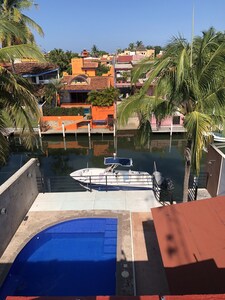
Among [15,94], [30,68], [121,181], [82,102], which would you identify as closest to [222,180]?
[121,181]

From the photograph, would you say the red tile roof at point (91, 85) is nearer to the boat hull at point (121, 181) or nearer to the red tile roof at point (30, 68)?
the red tile roof at point (30, 68)

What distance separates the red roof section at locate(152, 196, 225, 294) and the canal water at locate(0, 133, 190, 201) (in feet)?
36.2

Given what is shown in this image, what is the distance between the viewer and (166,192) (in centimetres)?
1274

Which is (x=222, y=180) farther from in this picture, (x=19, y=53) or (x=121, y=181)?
(x=19, y=53)

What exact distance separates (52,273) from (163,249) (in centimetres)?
434

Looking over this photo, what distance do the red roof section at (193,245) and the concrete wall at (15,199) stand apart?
554 cm

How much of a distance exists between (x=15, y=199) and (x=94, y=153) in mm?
16752

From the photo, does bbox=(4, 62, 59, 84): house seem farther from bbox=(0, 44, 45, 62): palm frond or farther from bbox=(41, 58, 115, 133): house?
bbox=(0, 44, 45, 62): palm frond

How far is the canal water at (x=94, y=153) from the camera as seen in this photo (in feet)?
74.7

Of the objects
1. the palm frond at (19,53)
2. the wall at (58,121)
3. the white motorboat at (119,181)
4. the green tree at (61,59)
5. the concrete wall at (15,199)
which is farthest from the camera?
the green tree at (61,59)

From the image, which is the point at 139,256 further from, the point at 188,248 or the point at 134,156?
the point at 134,156

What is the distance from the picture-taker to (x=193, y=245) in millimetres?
6961

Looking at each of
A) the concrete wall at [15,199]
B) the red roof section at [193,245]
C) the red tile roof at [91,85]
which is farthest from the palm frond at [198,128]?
the red tile roof at [91,85]

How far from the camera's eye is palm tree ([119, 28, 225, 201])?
7987 millimetres
